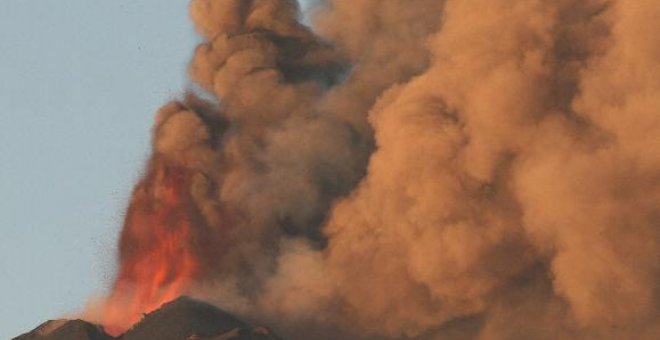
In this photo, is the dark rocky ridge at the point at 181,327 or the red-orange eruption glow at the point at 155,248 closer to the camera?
the dark rocky ridge at the point at 181,327

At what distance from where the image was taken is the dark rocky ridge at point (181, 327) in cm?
9900

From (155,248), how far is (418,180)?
1877cm

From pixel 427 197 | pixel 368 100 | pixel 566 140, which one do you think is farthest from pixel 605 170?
pixel 368 100

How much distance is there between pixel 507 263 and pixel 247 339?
52.1 feet

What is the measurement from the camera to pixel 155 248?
11494 centimetres

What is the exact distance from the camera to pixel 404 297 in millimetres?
107000

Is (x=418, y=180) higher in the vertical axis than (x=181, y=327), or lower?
higher

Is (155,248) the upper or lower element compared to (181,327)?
upper

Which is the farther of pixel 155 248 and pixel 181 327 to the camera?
pixel 155 248

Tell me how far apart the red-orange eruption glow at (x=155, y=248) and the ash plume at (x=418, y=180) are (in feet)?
0.50

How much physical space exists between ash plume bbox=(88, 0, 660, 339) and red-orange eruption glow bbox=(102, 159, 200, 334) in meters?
0.15

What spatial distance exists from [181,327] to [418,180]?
1604 centimetres

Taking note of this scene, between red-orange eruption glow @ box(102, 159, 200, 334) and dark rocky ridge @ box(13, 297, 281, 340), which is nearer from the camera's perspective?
dark rocky ridge @ box(13, 297, 281, 340)

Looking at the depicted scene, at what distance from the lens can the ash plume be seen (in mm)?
99938
